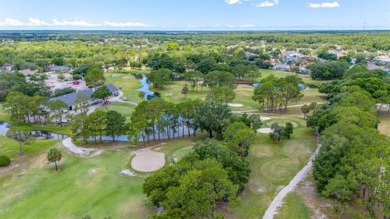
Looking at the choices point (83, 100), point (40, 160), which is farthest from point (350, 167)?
point (83, 100)

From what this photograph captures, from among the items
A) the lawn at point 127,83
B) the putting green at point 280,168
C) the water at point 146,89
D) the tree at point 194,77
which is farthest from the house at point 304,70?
the putting green at point 280,168

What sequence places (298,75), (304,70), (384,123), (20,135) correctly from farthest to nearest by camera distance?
(304,70)
(298,75)
(384,123)
(20,135)

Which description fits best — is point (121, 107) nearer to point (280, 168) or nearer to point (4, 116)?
point (4, 116)

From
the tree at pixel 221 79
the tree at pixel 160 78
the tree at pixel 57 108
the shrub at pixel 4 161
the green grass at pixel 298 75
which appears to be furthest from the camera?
the green grass at pixel 298 75

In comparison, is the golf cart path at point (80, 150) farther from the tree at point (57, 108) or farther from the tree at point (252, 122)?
the tree at point (252, 122)

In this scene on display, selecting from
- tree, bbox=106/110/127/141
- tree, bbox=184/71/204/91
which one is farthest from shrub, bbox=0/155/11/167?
tree, bbox=184/71/204/91

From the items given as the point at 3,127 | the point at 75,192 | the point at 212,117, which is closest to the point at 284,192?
the point at 212,117

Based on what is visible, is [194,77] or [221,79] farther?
[194,77]
